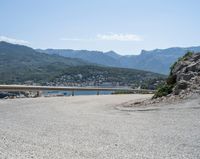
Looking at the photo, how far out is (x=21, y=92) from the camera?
79.7ft

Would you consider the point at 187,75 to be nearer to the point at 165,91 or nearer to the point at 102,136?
the point at 165,91

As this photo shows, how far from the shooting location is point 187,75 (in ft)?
58.0

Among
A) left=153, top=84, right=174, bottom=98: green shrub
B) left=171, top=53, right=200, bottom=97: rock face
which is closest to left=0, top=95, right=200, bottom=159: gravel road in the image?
left=171, top=53, right=200, bottom=97: rock face

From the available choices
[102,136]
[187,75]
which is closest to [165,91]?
[187,75]

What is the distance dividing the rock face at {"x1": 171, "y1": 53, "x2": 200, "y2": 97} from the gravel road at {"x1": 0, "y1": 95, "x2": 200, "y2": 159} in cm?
347

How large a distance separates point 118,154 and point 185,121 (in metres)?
4.76

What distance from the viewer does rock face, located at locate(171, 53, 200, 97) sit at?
16.1 meters

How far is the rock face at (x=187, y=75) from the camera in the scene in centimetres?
1614

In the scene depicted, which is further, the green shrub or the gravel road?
the green shrub

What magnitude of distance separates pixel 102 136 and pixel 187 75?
10330 mm

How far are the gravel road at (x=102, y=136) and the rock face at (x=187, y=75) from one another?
3.47m

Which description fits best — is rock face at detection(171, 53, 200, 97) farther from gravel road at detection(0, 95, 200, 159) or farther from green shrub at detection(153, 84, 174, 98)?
gravel road at detection(0, 95, 200, 159)

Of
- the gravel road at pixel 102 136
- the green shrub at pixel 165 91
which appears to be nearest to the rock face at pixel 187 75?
the green shrub at pixel 165 91

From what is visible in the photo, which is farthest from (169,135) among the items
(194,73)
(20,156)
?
(194,73)
